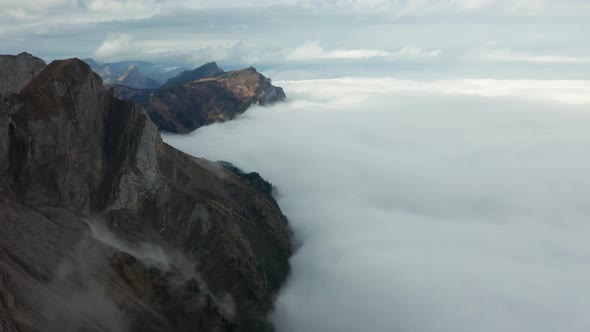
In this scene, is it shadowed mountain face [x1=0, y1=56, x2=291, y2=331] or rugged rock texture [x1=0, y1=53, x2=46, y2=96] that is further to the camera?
rugged rock texture [x1=0, y1=53, x2=46, y2=96]

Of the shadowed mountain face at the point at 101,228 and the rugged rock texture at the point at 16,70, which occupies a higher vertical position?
the rugged rock texture at the point at 16,70

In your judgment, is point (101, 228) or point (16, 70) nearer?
point (101, 228)

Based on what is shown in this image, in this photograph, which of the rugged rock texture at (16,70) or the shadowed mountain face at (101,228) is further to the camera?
the rugged rock texture at (16,70)

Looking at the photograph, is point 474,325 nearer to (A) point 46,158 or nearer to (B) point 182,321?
(B) point 182,321

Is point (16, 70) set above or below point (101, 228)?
above

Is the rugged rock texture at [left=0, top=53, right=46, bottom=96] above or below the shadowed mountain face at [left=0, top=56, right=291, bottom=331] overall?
above
